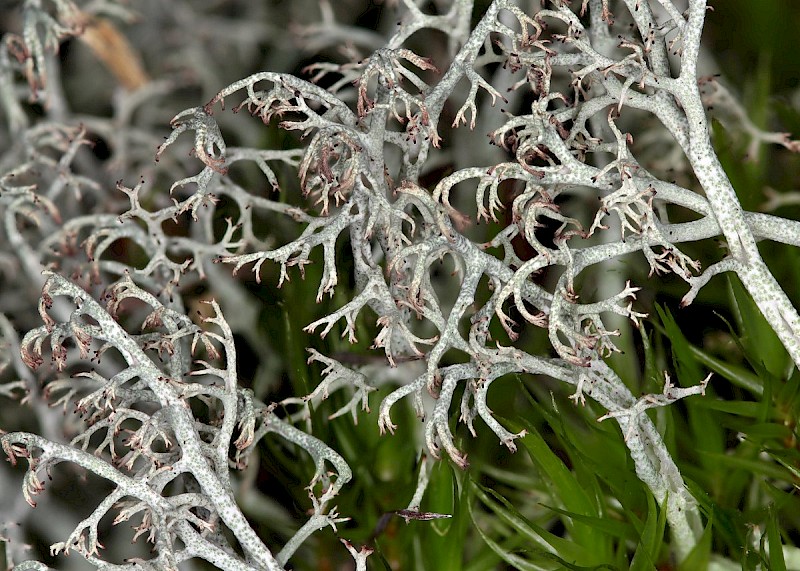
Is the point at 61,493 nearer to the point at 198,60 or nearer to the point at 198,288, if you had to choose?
the point at 198,288

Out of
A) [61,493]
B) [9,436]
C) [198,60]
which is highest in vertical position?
[198,60]

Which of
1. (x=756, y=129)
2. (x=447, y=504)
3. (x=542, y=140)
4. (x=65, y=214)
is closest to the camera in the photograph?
(x=542, y=140)

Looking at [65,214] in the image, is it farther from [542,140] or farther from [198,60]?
[542,140]

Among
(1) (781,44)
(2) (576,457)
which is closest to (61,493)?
(2) (576,457)

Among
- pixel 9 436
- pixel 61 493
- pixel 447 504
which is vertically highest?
pixel 9 436

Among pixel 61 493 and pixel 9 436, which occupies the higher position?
pixel 9 436

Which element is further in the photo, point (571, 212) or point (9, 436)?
point (571, 212)

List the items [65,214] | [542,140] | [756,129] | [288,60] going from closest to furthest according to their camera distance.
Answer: [542,140]
[756,129]
[65,214]
[288,60]

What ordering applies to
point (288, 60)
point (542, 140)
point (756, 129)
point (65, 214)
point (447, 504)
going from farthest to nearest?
point (288, 60) → point (65, 214) → point (756, 129) → point (447, 504) → point (542, 140)

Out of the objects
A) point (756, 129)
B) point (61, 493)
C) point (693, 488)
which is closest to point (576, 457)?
point (693, 488)
